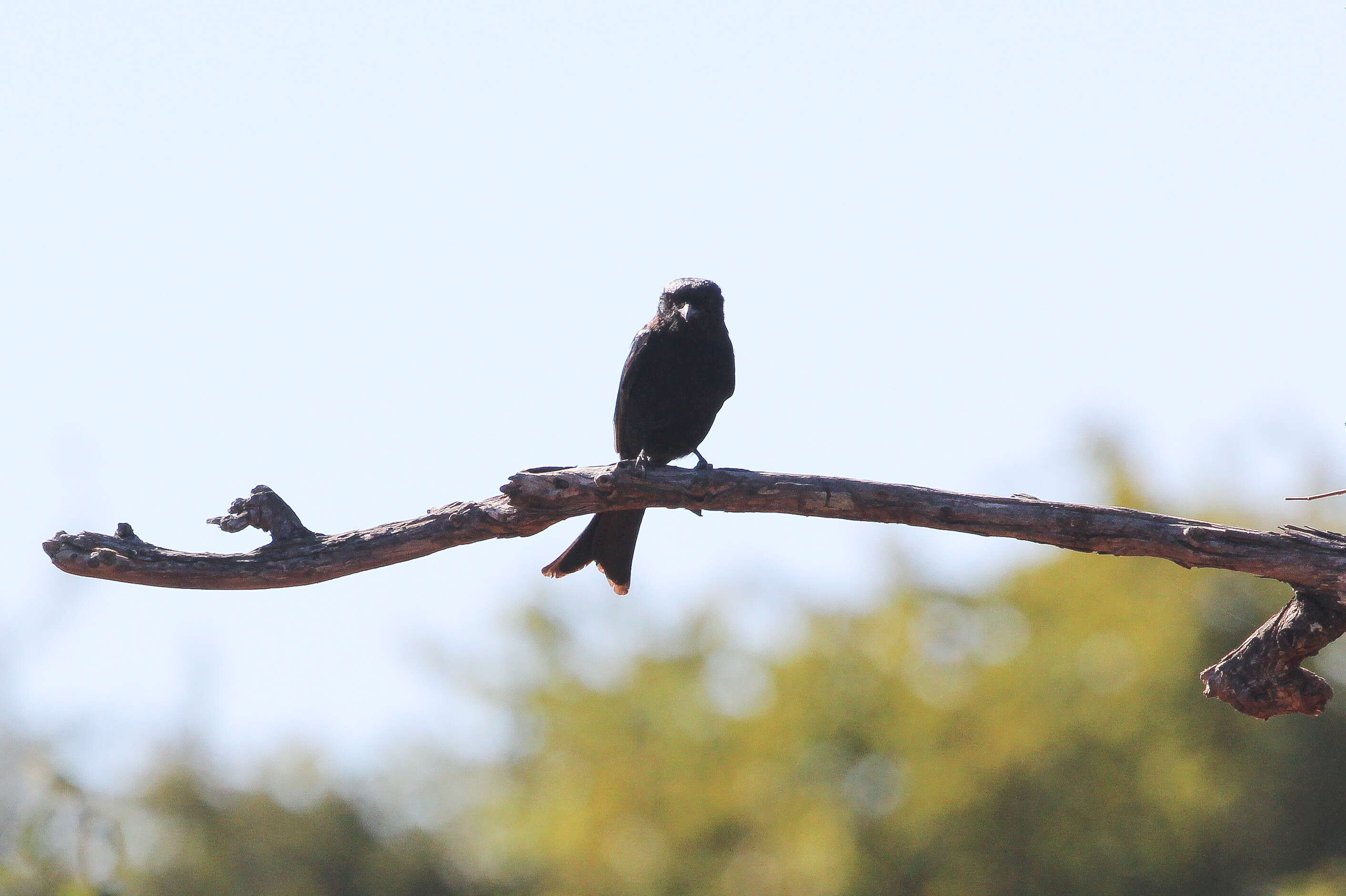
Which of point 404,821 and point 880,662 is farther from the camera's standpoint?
point 404,821

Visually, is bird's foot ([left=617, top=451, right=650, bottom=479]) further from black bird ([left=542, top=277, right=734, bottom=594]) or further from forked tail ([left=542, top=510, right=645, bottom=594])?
black bird ([left=542, top=277, right=734, bottom=594])

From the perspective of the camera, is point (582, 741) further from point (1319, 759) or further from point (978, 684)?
point (1319, 759)

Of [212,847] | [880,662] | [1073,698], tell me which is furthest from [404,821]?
[1073,698]

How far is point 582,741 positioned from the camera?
1841 centimetres

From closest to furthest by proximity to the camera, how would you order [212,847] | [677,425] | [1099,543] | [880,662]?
[1099,543] → [677,425] → [880,662] → [212,847]

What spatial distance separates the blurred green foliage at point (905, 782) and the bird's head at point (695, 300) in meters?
9.62

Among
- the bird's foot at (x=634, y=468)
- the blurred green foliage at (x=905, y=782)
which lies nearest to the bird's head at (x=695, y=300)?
the bird's foot at (x=634, y=468)

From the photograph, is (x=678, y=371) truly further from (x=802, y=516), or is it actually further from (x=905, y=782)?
(x=905, y=782)

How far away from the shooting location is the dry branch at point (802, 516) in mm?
3535

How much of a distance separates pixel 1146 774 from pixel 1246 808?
1.54 metres

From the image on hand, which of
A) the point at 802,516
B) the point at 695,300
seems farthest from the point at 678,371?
the point at 802,516

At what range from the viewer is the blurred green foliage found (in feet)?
50.3

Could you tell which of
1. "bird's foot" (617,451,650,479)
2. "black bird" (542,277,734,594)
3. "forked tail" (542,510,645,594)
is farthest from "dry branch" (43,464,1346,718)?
"black bird" (542,277,734,594)

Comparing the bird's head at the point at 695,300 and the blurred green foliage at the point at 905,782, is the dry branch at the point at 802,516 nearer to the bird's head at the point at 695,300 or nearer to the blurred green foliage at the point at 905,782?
the bird's head at the point at 695,300
